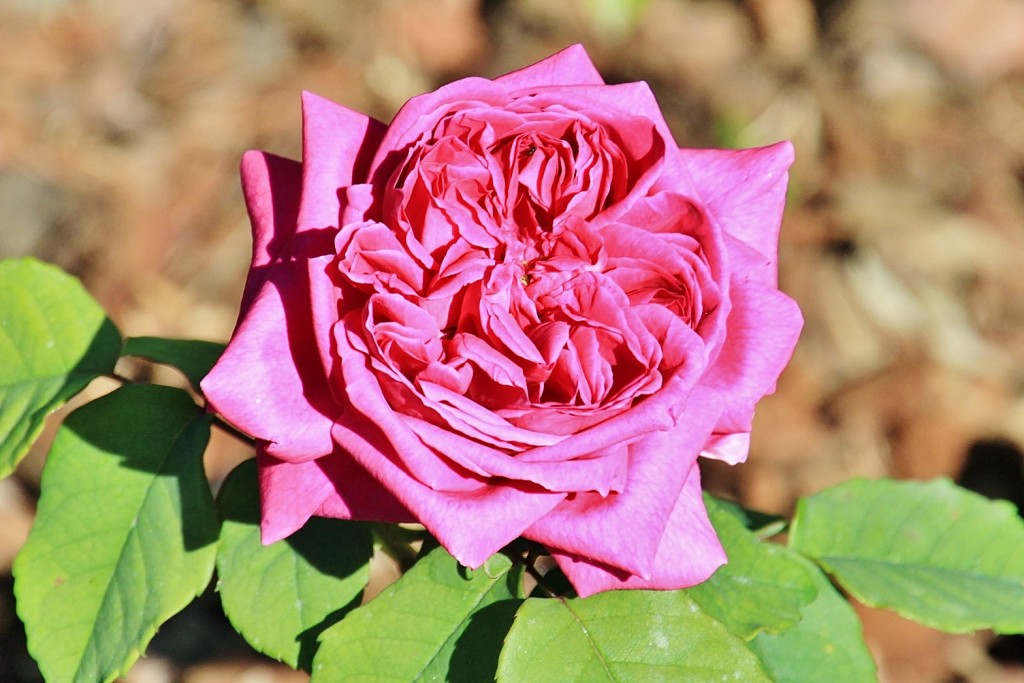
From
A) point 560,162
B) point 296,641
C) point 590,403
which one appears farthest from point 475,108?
point 296,641

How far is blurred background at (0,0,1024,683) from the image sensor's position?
2.69 metres

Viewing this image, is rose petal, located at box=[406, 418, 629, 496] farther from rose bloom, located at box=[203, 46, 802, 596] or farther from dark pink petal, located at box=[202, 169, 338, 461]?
dark pink petal, located at box=[202, 169, 338, 461]

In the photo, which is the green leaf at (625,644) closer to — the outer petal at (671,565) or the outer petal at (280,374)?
the outer petal at (671,565)

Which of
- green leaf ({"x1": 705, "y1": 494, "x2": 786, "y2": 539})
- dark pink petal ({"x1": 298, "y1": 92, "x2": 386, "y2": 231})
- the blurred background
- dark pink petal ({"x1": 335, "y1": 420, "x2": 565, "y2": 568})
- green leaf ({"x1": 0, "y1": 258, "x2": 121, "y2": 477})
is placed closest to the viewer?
dark pink petal ({"x1": 335, "y1": 420, "x2": 565, "y2": 568})

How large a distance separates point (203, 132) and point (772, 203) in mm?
2622

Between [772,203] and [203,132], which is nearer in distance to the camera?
[772,203]

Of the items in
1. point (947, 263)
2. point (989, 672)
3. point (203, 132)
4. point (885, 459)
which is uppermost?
point (203, 132)

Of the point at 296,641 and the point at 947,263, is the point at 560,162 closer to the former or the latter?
the point at 296,641

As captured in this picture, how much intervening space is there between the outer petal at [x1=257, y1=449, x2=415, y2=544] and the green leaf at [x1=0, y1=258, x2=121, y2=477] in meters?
0.41

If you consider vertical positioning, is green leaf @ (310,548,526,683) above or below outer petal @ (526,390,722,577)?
below

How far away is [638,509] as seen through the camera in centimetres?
86

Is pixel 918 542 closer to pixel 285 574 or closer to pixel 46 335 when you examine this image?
pixel 285 574

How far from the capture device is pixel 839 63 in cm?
381

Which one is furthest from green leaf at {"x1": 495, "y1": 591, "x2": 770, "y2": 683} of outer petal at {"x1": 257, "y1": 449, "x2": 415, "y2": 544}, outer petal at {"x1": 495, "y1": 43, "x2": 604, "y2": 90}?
outer petal at {"x1": 495, "y1": 43, "x2": 604, "y2": 90}
